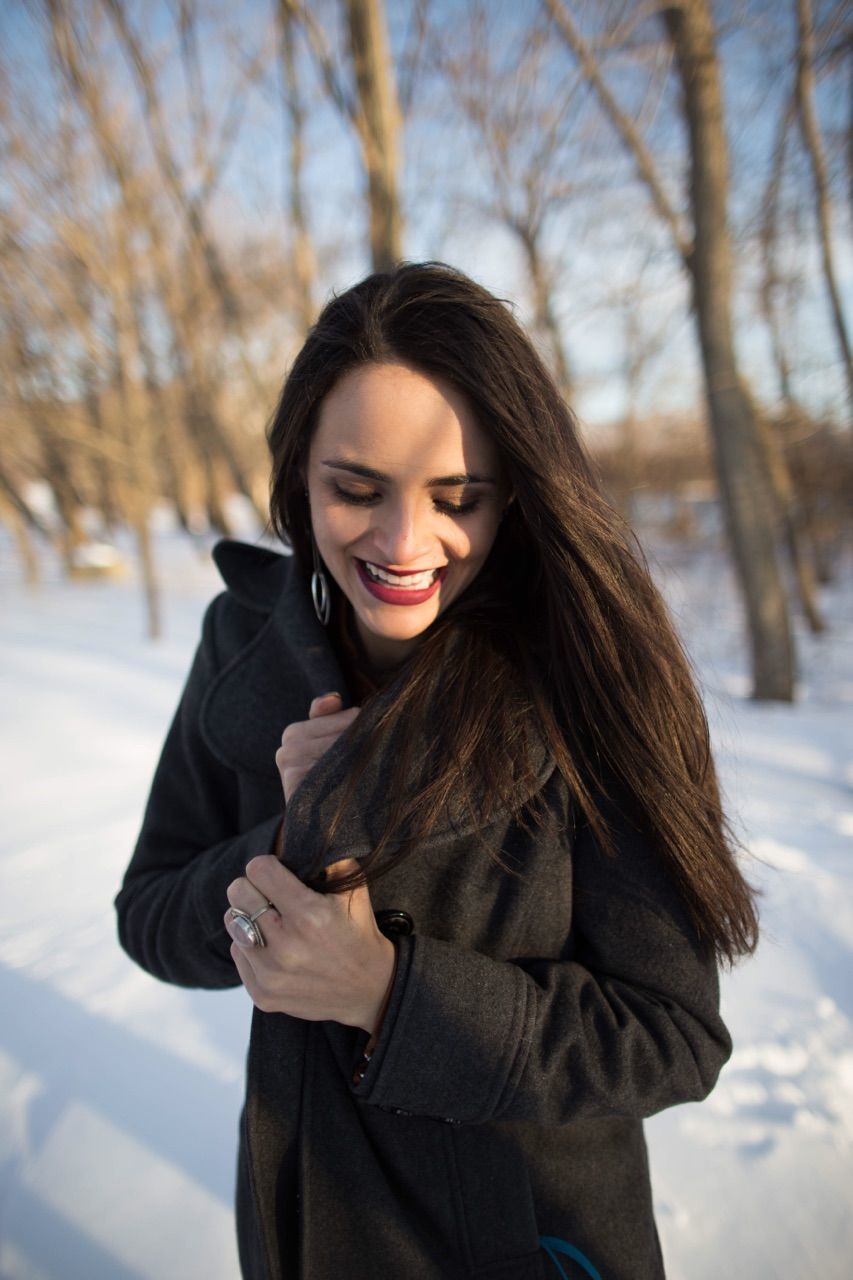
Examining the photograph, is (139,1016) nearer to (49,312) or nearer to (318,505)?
(318,505)

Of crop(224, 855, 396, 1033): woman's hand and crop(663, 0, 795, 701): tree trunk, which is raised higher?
crop(663, 0, 795, 701): tree trunk

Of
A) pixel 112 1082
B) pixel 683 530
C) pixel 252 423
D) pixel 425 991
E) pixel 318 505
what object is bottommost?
pixel 112 1082

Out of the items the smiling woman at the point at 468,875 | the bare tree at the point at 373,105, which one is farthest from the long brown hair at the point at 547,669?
the bare tree at the point at 373,105

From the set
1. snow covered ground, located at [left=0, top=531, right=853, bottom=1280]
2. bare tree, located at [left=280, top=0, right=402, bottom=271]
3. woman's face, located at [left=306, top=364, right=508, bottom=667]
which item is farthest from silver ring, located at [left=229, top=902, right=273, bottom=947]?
bare tree, located at [left=280, top=0, right=402, bottom=271]

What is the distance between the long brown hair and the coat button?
12 centimetres

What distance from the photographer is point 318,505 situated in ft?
3.42

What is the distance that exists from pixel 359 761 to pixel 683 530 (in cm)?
1727

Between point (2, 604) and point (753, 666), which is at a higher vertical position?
point (2, 604)

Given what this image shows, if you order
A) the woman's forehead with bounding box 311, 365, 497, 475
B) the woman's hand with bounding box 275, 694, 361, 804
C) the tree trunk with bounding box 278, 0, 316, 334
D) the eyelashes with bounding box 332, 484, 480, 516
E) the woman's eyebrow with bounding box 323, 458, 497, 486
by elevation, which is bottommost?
the woman's hand with bounding box 275, 694, 361, 804

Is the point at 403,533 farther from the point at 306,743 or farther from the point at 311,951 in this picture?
the point at 311,951

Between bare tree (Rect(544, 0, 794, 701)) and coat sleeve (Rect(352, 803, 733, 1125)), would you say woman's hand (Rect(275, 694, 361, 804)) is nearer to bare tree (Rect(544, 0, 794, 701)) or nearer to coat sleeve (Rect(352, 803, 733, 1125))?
coat sleeve (Rect(352, 803, 733, 1125))

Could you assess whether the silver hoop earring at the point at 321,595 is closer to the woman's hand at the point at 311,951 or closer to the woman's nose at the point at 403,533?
the woman's nose at the point at 403,533

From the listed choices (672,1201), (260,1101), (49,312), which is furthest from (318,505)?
(49,312)

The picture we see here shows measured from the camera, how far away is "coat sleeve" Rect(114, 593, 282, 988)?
1.04 m
